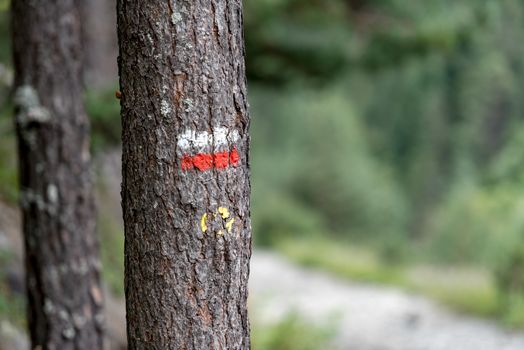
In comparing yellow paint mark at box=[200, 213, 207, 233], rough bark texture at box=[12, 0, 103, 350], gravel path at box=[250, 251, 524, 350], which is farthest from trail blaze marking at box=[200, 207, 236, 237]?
gravel path at box=[250, 251, 524, 350]

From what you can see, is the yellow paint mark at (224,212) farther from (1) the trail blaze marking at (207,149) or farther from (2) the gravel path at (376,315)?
(2) the gravel path at (376,315)

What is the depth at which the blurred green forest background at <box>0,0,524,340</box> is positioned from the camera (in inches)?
362

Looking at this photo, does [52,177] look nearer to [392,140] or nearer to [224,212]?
[224,212]

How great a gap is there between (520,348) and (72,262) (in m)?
5.50

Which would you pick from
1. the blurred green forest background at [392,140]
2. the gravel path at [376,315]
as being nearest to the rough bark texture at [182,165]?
the blurred green forest background at [392,140]

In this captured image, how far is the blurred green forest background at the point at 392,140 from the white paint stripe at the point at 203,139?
2521mm

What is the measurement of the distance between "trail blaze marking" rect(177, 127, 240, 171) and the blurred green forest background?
8.28 ft

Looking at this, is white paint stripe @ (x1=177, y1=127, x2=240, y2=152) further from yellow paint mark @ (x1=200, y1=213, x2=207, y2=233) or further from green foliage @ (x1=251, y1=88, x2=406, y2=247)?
green foliage @ (x1=251, y1=88, x2=406, y2=247)

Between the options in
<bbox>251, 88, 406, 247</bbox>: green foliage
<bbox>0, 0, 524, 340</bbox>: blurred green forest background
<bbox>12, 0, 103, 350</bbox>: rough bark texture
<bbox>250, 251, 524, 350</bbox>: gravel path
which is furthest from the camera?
<bbox>251, 88, 406, 247</bbox>: green foliage

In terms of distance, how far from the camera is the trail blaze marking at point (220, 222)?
1.87 m

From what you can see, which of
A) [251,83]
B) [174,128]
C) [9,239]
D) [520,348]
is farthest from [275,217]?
[174,128]

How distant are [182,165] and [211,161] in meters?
0.08

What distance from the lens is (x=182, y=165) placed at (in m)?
1.85

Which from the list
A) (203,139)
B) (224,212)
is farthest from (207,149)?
(224,212)
